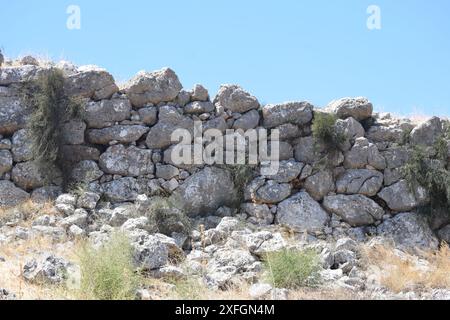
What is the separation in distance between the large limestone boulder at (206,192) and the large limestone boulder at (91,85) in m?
2.64

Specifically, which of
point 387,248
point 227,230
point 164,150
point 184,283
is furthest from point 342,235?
point 184,283

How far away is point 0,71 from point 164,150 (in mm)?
3979

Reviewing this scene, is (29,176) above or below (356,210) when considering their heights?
above

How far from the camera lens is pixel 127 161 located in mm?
10484

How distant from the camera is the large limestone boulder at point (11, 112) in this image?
34.8ft

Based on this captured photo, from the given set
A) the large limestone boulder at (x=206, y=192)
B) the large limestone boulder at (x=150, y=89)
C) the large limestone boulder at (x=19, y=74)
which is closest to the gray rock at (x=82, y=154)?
the large limestone boulder at (x=150, y=89)

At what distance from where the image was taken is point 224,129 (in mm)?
10867

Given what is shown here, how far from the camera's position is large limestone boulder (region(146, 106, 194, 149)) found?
419 inches

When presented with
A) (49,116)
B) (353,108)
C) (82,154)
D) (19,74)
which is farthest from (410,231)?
(19,74)

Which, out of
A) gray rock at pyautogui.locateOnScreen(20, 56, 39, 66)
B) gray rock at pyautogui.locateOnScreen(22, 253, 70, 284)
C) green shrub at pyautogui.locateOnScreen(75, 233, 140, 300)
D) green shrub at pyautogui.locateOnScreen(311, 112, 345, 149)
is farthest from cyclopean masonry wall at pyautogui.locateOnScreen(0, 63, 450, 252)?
green shrub at pyautogui.locateOnScreen(75, 233, 140, 300)

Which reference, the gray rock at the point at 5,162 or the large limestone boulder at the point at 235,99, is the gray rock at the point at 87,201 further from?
the large limestone boulder at the point at 235,99

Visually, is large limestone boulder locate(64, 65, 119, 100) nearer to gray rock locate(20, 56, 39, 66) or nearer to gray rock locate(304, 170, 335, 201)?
gray rock locate(20, 56, 39, 66)

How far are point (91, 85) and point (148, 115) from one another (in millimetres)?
1432

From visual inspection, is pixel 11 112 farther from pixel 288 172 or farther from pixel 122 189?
pixel 288 172
